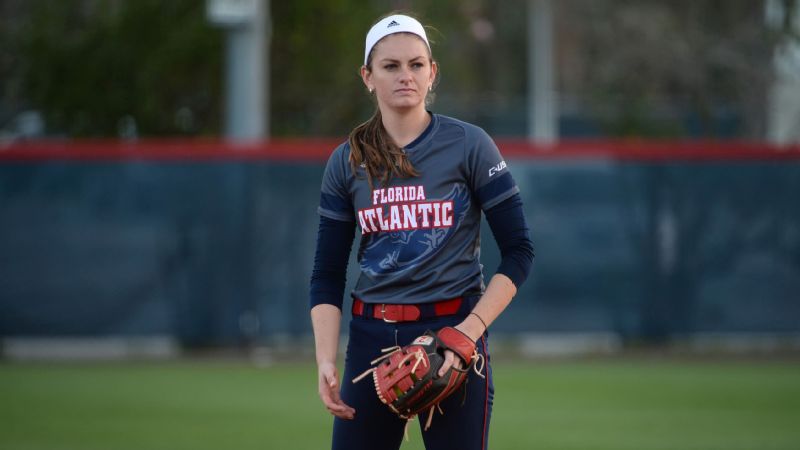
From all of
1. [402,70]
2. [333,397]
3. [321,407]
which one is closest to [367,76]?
[402,70]

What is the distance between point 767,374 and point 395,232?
347 inches

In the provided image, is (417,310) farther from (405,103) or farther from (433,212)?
(405,103)

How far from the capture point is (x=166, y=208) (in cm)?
1377

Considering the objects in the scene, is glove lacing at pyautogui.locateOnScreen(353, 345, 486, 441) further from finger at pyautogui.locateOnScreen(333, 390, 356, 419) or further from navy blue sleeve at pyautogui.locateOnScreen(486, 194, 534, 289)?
navy blue sleeve at pyautogui.locateOnScreen(486, 194, 534, 289)

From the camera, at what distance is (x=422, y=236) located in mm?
4281

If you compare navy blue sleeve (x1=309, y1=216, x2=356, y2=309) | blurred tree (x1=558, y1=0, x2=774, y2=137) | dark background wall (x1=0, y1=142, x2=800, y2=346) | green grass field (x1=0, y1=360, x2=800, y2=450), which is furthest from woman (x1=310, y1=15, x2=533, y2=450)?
blurred tree (x1=558, y1=0, x2=774, y2=137)

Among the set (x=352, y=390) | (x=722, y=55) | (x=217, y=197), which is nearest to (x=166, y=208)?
(x=217, y=197)

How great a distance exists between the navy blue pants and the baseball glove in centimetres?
8

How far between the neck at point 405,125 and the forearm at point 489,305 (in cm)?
→ 55

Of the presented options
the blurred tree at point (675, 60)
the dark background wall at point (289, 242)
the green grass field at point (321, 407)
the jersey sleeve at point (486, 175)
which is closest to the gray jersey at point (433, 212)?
the jersey sleeve at point (486, 175)

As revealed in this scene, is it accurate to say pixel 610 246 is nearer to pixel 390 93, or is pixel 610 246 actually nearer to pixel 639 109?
pixel 390 93

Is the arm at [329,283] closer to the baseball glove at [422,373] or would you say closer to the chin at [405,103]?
the baseball glove at [422,373]

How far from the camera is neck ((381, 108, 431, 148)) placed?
4.36m

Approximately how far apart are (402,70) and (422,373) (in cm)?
98
